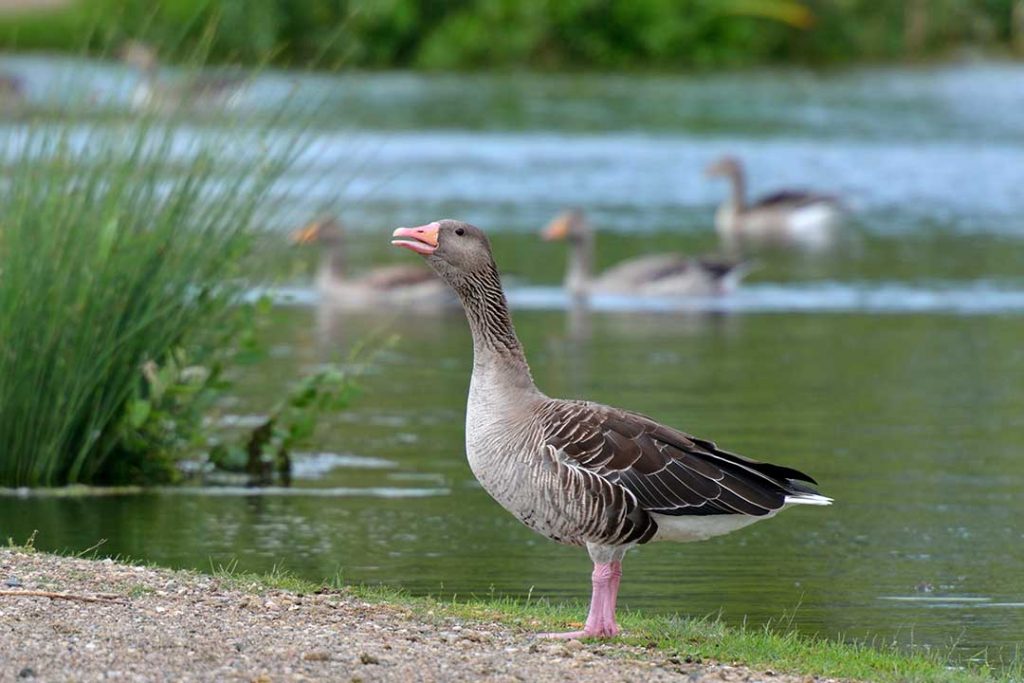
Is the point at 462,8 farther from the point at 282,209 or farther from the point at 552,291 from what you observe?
the point at 282,209

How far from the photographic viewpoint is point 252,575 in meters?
9.50

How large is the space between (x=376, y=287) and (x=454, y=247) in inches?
602

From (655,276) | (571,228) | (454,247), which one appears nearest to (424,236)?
(454,247)

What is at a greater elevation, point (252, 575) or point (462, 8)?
point (462, 8)

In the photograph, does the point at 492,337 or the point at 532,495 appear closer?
the point at 532,495

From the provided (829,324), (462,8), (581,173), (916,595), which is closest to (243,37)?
(462,8)

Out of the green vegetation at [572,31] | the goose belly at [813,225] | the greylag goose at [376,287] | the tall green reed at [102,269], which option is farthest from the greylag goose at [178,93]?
the green vegetation at [572,31]

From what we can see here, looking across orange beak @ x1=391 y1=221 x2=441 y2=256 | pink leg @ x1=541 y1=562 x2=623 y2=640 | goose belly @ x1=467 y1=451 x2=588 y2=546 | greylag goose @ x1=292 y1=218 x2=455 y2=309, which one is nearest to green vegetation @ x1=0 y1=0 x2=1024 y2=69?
greylag goose @ x1=292 y1=218 x2=455 y2=309

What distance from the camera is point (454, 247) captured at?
29.2 ft

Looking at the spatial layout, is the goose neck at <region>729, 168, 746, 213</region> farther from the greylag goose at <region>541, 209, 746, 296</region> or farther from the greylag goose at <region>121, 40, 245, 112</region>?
the greylag goose at <region>121, 40, 245, 112</region>

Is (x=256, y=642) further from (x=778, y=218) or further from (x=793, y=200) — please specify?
(x=778, y=218)

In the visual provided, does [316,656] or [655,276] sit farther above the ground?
[655,276]

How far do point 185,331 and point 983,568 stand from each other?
215 inches

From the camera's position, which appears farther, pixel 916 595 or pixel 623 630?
pixel 916 595
